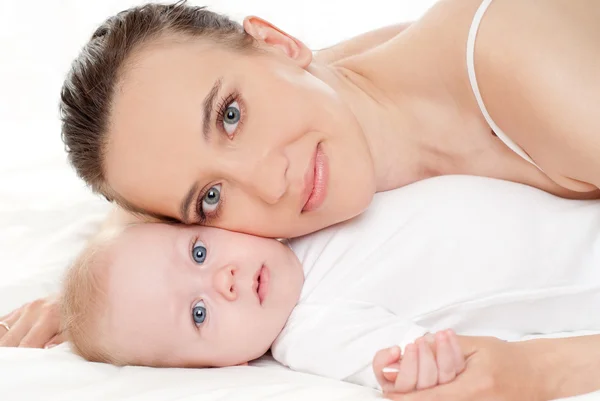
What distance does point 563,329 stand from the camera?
1.50m

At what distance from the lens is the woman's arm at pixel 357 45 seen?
219cm

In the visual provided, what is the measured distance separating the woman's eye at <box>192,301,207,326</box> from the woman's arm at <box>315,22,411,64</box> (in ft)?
2.97

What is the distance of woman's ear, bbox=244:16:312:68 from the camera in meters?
1.65

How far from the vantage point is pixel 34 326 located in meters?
1.71

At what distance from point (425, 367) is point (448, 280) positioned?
0.33 metres

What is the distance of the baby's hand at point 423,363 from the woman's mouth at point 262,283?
1.10ft

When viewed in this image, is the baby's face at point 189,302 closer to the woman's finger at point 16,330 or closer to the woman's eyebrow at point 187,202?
the woman's eyebrow at point 187,202

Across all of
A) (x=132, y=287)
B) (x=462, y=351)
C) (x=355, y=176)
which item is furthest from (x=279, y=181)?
(x=462, y=351)

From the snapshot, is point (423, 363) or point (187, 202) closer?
point (423, 363)

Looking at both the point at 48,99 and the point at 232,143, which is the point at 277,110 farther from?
the point at 48,99

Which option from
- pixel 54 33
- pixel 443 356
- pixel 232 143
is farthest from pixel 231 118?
pixel 54 33

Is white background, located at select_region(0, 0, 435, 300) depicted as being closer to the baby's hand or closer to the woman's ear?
the woman's ear

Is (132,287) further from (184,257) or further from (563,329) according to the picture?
(563,329)

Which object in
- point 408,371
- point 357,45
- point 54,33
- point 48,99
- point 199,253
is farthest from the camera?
point 54,33
